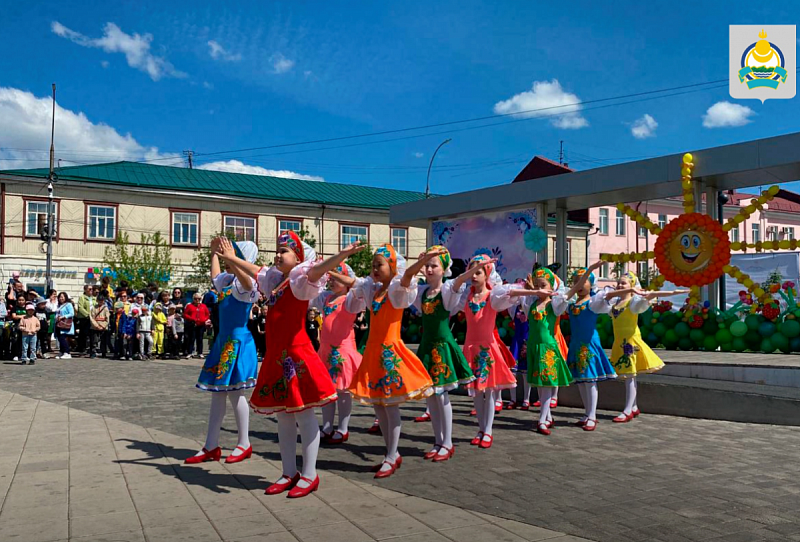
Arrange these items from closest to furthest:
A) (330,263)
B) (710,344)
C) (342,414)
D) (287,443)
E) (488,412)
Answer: (330,263), (287,443), (488,412), (342,414), (710,344)

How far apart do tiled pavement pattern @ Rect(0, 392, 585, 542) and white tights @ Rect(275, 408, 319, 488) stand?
0.24m

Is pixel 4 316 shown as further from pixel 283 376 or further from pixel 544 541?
pixel 544 541

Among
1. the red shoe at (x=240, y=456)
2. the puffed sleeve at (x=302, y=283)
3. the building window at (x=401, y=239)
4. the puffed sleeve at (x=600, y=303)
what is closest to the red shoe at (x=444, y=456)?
the red shoe at (x=240, y=456)

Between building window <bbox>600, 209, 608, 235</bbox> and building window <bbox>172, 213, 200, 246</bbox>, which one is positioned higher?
building window <bbox>600, 209, 608, 235</bbox>

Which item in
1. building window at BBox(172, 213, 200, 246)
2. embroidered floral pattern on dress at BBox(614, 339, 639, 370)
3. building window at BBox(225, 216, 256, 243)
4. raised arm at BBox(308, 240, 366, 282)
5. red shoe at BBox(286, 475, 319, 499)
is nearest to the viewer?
raised arm at BBox(308, 240, 366, 282)

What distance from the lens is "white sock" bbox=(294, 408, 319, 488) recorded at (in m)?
5.85

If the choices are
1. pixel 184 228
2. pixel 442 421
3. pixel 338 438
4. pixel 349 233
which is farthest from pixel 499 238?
pixel 349 233

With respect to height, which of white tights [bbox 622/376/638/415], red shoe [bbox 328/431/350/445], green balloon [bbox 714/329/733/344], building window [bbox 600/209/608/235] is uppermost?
building window [bbox 600/209/608/235]

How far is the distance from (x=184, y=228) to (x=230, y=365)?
34135 mm

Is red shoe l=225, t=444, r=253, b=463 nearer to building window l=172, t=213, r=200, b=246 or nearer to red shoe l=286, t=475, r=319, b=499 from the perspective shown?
red shoe l=286, t=475, r=319, b=499

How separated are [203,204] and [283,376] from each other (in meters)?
35.6

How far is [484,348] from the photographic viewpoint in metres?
8.23

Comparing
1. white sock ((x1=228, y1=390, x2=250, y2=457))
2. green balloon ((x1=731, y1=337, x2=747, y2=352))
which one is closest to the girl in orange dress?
white sock ((x1=228, y1=390, x2=250, y2=457))

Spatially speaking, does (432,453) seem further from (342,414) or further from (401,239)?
(401,239)
